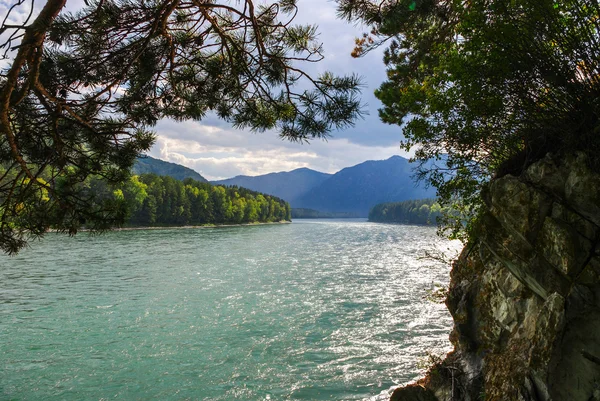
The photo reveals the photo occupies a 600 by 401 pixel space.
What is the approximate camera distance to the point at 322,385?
9.98 metres

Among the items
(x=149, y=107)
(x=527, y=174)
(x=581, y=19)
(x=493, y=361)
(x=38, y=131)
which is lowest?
(x=493, y=361)

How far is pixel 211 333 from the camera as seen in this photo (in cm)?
1398

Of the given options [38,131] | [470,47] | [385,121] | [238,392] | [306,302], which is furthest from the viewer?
[306,302]

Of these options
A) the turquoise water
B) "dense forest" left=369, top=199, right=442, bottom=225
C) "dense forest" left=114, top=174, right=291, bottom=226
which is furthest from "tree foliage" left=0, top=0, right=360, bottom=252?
"dense forest" left=369, top=199, right=442, bottom=225

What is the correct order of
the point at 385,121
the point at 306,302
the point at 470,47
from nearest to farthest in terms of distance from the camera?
the point at 470,47
the point at 385,121
the point at 306,302

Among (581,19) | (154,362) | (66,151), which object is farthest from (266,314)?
(581,19)

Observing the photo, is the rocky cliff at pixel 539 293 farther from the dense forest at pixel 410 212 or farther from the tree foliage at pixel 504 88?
the dense forest at pixel 410 212

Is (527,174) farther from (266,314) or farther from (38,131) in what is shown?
(266,314)

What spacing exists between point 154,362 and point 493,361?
9.96 m

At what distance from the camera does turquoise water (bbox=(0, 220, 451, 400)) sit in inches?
390

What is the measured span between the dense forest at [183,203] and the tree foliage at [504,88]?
77131 millimetres


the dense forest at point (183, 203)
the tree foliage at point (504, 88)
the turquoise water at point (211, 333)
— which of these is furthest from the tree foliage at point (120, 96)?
the dense forest at point (183, 203)

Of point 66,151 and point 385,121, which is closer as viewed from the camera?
point 66,151

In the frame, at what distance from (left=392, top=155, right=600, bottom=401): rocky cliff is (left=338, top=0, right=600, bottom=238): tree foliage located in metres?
0.54
